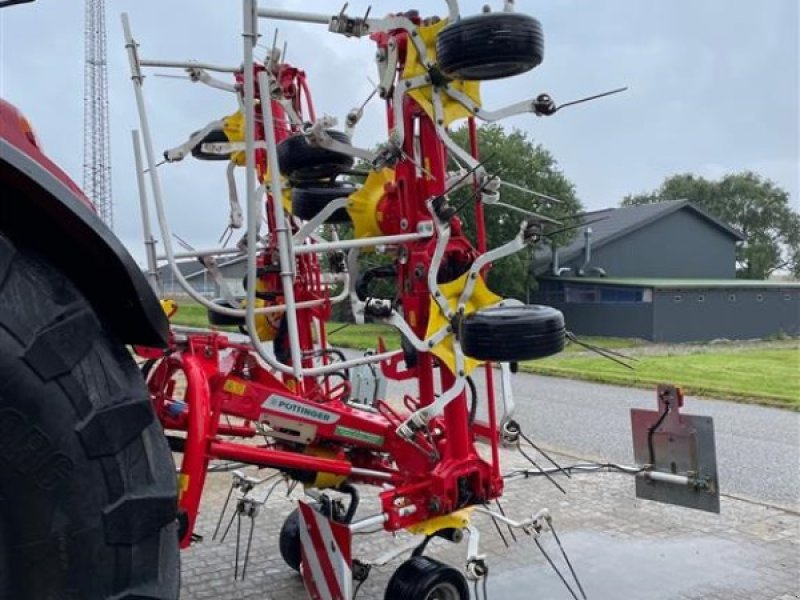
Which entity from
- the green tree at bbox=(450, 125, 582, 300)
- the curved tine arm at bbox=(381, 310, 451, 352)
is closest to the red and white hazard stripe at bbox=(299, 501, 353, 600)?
the curved tine arm at bbox=(381, 310, 451, 352)

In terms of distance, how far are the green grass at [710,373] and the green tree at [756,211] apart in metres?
36.2

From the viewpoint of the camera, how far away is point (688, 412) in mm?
11086

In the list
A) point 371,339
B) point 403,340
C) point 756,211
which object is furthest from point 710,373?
point 756,211

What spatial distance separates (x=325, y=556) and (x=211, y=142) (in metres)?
2.56

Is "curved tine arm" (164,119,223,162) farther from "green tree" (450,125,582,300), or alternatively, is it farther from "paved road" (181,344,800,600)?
"green tree" (450,125,582,300)

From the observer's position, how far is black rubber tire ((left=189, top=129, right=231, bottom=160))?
509 cm

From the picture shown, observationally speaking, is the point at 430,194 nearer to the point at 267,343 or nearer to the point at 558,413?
the point at 267,343

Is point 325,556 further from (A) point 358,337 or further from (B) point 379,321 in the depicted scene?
(A) point 358,337

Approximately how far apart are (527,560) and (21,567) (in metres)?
3.92

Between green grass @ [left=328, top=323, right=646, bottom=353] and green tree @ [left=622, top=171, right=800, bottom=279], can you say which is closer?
green grass @ [left=328, top=323, right=646, bottom=353]

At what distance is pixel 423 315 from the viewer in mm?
4090

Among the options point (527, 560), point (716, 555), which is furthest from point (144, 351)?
point (716, 555)

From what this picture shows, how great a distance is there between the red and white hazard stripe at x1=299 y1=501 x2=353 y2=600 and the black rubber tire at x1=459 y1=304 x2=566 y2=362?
3.84ft

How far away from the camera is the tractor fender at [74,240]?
6.07 ft
